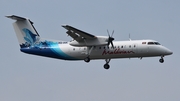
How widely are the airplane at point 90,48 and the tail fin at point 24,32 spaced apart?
121mm

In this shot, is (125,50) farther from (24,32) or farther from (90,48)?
(24,32)

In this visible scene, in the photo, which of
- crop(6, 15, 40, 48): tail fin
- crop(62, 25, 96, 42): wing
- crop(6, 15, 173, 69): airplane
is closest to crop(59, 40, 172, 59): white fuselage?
crop(6, 15, 173, 69): airplane

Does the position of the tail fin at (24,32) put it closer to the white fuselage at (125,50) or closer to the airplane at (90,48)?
the airplane at (90,48)

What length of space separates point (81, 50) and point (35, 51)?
4.40m

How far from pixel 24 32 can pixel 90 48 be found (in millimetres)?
7114

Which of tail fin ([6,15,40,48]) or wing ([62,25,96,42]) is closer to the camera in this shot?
wing ([62,25,96,42])

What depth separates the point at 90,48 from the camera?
3303cm

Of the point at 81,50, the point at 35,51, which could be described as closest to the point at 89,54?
the point at 81,50

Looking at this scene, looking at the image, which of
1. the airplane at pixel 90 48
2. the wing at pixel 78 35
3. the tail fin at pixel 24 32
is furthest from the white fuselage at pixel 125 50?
the tail fin at pixel 24 32

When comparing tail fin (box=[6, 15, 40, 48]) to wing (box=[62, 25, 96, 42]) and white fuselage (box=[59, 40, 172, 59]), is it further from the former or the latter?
white fuselage (box=[59, 40, 172, 59])

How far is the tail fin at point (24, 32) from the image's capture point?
35625 mm

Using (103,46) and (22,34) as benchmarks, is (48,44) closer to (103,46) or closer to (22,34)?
(22,34)

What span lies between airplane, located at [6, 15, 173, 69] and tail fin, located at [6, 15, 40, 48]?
0.40 ft

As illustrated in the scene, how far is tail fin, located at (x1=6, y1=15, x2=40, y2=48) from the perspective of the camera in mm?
35625
